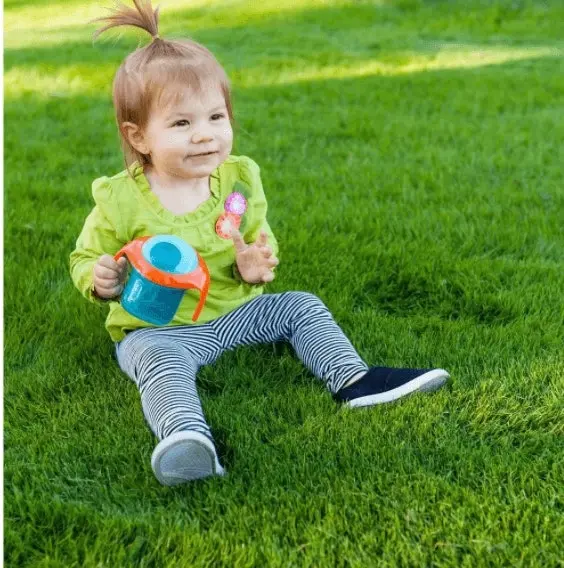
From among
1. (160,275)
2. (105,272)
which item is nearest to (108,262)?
(105,272)

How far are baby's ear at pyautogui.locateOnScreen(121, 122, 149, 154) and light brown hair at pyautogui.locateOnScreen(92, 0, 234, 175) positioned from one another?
1 cm

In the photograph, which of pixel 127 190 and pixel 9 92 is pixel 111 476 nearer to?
pixel 127 190

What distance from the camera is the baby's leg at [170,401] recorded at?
2055mm

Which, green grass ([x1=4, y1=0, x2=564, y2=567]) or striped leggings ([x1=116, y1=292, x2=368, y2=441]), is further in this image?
striped leggings ([x1=116, y1=292, x2=368, y2=441])

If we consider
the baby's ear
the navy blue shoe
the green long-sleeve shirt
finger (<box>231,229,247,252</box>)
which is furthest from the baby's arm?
the navy blue shoe

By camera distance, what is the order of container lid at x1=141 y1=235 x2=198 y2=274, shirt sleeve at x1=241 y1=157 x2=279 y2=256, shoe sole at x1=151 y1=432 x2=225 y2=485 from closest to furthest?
shoe sole at x1=151 y1=432 x2=225 y2=485
container lid at x1=141 y1=235 x2=198 y2=274
shirt sleeve at x1=241 y1=157 x2=279 y2=256

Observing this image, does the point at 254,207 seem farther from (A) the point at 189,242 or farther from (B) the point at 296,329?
(B) the point at 296,329

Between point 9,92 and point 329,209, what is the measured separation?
132 inches

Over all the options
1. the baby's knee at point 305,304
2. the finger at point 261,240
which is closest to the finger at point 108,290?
the finger at point 261,240

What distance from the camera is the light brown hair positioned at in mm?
2395

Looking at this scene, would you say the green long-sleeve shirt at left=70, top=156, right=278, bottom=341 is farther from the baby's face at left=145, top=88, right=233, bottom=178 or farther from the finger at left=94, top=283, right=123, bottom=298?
the baby's face at left=145, top=88, right=233, bottom=178

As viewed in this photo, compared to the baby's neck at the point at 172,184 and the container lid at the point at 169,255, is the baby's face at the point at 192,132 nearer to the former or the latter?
the baby's neck at the point at 172,184

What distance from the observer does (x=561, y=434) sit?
88.7 inches

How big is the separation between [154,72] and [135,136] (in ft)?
0.69
